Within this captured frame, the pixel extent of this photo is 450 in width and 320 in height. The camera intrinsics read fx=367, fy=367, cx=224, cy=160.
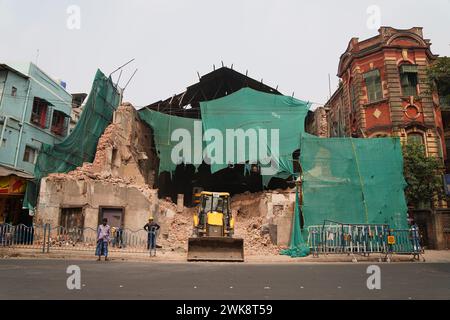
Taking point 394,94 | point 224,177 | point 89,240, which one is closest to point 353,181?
point 394,94

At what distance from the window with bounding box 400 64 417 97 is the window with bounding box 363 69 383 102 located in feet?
5.17

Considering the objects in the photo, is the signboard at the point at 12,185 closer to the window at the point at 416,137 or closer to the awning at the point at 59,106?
the awning at the point at 59,106

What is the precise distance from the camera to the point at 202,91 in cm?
3025

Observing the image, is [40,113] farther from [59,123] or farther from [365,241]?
[365,241]

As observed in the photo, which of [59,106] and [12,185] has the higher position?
[59,106]

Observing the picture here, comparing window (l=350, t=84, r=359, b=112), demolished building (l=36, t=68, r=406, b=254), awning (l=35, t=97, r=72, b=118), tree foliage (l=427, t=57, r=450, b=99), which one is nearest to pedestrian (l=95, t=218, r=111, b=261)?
demolished building (l=36, t=68, r=406, b=254)

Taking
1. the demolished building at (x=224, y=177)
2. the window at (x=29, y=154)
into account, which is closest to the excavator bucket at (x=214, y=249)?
the demolished building at (x=224, y=177)

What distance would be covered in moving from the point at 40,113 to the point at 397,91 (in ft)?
88.8

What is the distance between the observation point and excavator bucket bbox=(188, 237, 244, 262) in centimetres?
1493

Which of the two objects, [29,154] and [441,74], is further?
[29,154]

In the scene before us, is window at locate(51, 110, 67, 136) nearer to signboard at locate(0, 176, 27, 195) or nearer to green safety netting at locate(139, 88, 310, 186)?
signboard at locate(0, 176, 27, 195)

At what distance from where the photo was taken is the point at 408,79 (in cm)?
2647

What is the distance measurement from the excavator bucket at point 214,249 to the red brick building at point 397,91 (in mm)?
15402
